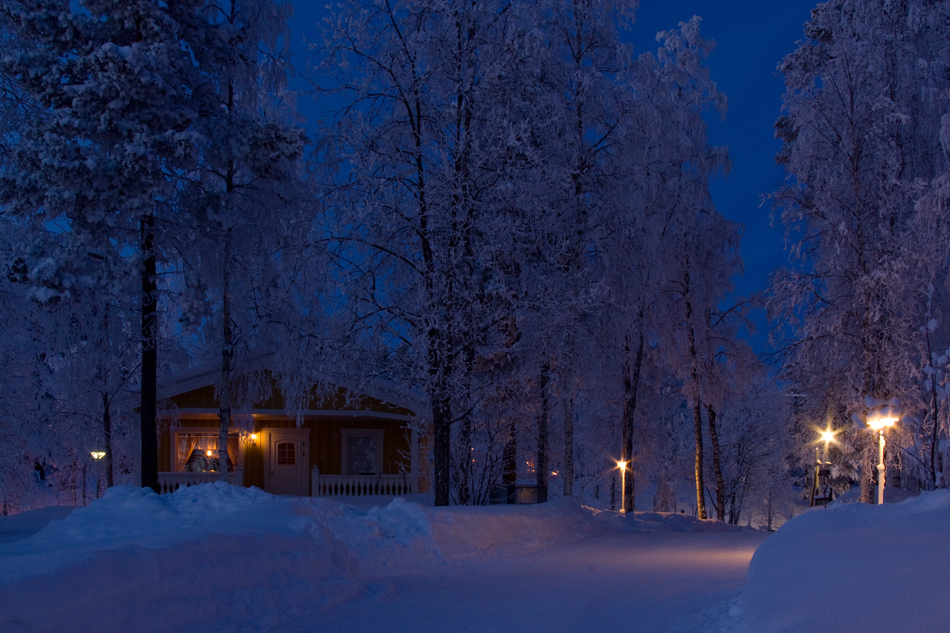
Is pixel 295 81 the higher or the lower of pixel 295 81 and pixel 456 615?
the higher

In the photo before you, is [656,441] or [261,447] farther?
[656,441]

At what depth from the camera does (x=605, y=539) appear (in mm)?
14766

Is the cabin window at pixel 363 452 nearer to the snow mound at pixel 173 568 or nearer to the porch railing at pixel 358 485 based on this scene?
the porch railing at pixel 358 485

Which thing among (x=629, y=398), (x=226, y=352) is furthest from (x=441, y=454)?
(x=629, y=398)

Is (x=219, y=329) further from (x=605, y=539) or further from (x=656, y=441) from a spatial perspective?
(x=656, y=441)

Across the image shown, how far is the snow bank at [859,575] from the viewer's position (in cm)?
409

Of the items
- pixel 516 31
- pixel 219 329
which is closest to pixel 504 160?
pixel 516 31

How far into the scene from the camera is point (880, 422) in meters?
15.8

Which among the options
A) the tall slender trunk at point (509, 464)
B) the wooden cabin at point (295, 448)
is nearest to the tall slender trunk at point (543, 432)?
the tall slender trunk at point (509, 464)

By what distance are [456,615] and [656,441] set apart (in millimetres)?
21251

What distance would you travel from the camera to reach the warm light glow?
51.8 feet

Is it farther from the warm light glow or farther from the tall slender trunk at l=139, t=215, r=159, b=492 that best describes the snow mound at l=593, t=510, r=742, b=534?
the tall slender trunk at l=139, t=215, r=159, b=492

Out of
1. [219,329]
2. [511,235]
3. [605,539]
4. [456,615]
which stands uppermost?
[511,235]

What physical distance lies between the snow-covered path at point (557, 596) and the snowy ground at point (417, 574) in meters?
0.03
